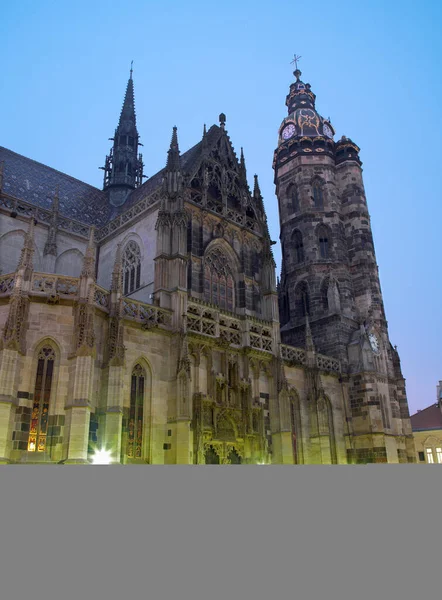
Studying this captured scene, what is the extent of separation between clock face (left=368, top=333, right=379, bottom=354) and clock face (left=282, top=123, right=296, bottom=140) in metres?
20.5

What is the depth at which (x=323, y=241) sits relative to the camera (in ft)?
142

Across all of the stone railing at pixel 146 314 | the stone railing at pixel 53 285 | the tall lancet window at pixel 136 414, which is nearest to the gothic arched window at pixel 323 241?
the stone railing at pixel 146 314

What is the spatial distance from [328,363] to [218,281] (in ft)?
32.8

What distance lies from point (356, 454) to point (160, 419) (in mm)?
16394

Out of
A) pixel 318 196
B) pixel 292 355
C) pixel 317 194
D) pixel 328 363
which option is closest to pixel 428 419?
pixel 328 363

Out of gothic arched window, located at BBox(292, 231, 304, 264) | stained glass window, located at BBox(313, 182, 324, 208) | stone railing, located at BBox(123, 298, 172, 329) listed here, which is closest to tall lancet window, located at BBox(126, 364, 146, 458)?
stone railing, located at BBox(123, 298, 172, 329)

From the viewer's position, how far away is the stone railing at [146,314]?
24047 mm

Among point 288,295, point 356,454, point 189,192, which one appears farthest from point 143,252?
point 356,454

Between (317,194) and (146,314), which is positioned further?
(317,194)

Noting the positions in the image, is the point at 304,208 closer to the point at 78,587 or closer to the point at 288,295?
the point at 288,295

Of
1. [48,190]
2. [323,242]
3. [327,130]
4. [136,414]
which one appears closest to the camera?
[136,414]

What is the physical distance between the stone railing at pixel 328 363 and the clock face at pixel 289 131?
22.6 meters

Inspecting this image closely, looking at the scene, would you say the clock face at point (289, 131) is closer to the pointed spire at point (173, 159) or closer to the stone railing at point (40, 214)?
the pointed spire at point (173, 159)

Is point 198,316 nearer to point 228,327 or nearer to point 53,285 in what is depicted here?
point 228,327
